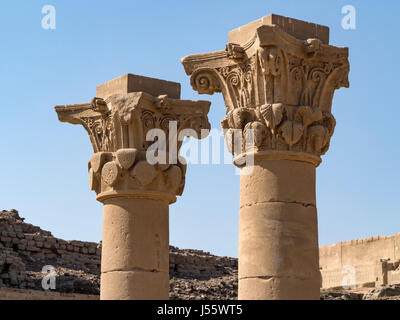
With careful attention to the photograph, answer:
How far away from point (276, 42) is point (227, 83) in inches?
43.2

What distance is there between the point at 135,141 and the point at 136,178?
2.11 ft

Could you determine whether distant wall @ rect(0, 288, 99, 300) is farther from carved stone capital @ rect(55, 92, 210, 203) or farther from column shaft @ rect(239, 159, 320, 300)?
column shaft @ rect(239, 159, 320, 300)

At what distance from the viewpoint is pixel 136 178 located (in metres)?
14.8

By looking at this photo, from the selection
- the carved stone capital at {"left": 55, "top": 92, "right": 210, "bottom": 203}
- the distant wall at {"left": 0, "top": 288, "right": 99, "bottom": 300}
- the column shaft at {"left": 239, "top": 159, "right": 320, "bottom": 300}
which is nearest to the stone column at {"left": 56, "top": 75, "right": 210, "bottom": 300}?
the carved stone capital at {"left": 55, "top": 92, "right": 210, "bottom": 203}

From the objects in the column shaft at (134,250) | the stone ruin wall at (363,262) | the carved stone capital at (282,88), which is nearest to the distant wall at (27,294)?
the column shaft at (134,250)

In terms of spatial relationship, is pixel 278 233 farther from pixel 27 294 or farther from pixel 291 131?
pixel 27 294

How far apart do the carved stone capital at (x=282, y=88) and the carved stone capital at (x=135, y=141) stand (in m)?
2.86

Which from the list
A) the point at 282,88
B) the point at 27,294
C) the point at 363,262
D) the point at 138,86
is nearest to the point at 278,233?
the point at 282,88

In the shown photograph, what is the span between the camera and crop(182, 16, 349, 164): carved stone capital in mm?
11688

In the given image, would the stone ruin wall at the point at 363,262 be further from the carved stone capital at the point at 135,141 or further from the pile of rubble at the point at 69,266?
the carved stone capital at the point at 135,141

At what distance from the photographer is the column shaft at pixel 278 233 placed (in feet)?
37.4

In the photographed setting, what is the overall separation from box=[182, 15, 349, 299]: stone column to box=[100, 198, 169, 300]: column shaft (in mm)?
3193
